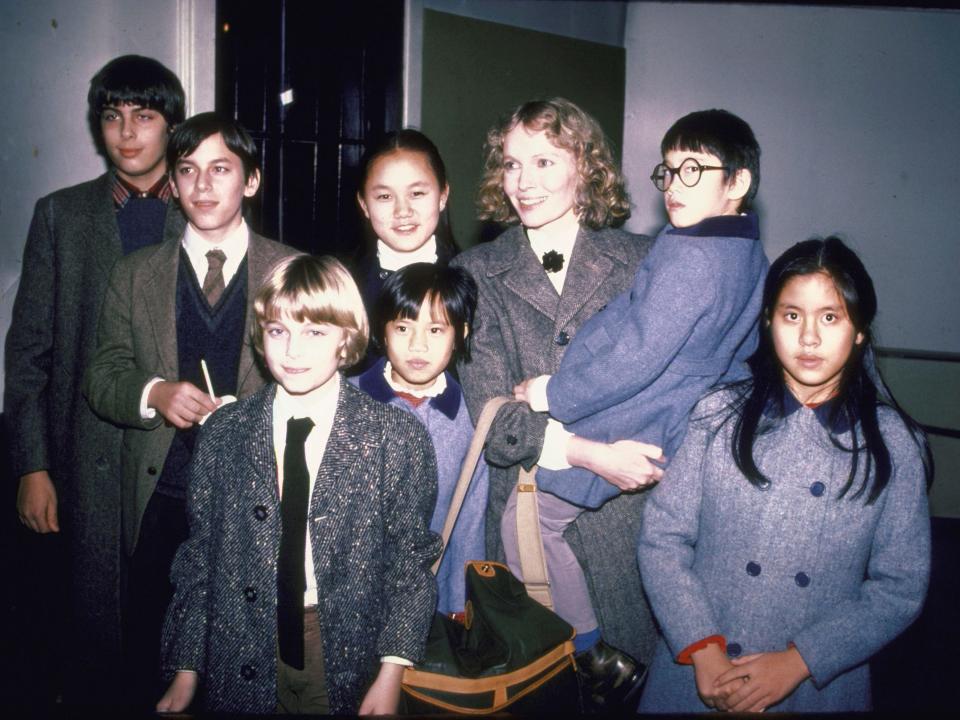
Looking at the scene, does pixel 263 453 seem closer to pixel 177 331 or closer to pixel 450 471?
pixel 450 471

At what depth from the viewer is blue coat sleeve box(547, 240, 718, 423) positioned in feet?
5.98

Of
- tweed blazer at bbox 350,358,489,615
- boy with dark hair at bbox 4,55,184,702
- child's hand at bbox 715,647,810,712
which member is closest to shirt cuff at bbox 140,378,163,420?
boy with dark hair at bbox 4,55,184,702

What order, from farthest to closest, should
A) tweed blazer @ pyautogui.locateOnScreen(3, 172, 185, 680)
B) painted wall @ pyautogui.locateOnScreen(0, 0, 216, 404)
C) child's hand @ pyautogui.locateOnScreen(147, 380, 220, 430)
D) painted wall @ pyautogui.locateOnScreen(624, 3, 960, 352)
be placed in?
painted wall @ pyautogui.locateOnScreen(624, 3, 960, 352) → painted wall @ pyautogui.locateOnScreen(0, 0, 216, 404) → tweed blazer @ pyautogui.locateOnScreen(3, 172, 185, 680) → child's hand @ pyautogui.locateOnScreen(147, 380, 220, 430)

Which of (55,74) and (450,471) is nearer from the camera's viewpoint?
(450,471)

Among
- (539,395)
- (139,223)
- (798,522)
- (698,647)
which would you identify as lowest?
(698,647)

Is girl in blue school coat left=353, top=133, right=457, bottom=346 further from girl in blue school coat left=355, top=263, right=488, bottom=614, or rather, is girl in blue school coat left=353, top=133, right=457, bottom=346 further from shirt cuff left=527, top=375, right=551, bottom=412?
shirt cuff left=527, top=375, right=551, bottom=412

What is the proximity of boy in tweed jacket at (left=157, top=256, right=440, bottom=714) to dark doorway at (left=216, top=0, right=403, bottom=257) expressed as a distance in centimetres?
212

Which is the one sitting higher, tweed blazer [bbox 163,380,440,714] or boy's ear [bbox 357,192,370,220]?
boy's ear [bbox 357,192,370,220]

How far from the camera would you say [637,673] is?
2043mm

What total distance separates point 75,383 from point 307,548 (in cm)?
129

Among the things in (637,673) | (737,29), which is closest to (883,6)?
(737,29)

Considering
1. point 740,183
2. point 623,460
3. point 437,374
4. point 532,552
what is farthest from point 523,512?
point 740,183

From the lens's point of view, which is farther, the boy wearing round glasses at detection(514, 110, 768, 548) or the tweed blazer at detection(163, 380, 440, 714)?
the boy wearing round glasses at detection(514, 110, 768, 548)

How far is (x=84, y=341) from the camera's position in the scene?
249cm
